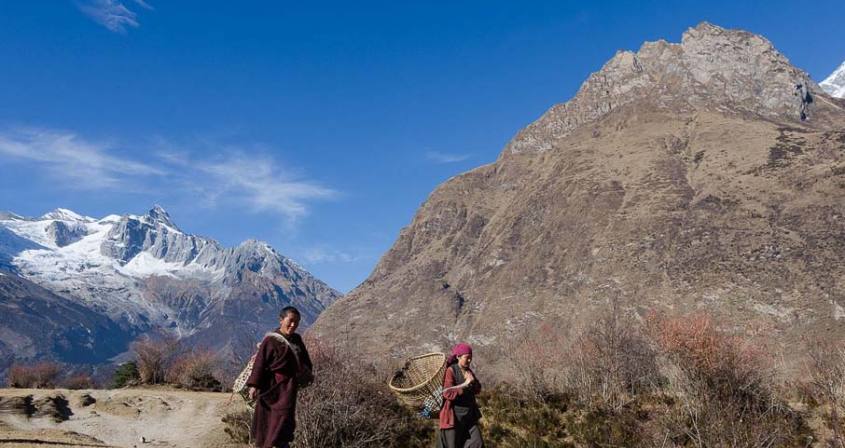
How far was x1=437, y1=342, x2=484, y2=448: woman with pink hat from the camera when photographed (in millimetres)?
8633

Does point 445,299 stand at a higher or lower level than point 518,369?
higher

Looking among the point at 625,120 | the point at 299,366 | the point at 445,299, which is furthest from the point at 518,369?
the point at 625,120

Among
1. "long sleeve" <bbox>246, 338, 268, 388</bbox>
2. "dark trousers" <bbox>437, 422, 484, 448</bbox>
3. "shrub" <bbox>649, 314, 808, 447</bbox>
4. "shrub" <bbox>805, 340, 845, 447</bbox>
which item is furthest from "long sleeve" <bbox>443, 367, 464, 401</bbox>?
"shrub" <bbox>805, 340, 845, 447</bbox>

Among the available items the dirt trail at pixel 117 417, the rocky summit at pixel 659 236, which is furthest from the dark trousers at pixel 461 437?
the rocky summit at pixel 659 236

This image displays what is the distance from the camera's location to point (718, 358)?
1285cm

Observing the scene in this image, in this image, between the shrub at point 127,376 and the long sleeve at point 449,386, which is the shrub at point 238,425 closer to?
the long sleeve at point 449,386

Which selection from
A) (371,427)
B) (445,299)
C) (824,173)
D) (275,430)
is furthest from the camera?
(445,299)

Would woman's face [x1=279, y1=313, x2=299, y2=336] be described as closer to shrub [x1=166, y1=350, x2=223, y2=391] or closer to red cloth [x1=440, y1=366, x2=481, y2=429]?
red cloth [x1=440, y1=366, x2=481, y2=429]

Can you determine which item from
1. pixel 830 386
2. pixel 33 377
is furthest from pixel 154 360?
pixel 830 386

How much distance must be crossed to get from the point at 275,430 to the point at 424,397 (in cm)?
279

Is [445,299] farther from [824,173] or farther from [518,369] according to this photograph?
[518,369]

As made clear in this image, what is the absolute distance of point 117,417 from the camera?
17.1 metres

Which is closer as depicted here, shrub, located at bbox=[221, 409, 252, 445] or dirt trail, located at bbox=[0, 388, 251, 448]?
shrub, located at bbox=[221, 409, 252, 445]

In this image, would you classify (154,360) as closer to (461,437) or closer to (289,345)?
(461,437)
